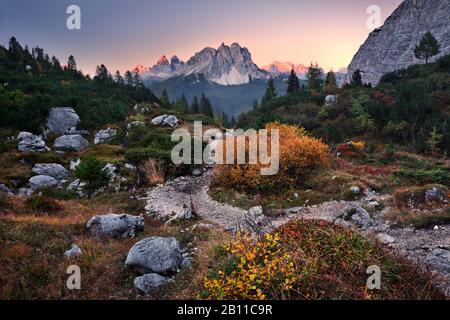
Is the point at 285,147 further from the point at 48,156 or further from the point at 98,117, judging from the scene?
the point at 98,117

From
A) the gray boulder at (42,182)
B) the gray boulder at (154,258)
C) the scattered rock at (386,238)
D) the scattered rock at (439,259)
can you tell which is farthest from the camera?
the gray boulder at (42,182)

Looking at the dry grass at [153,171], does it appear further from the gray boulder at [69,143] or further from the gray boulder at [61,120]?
the gray boulder at [61,120]

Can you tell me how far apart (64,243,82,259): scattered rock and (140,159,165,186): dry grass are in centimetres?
1069

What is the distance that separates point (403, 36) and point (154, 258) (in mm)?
86366

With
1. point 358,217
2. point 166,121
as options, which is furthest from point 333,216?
point 166,121

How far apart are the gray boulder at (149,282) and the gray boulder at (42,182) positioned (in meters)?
16.3

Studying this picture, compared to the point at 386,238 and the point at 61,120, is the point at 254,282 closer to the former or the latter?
the point at 386,238

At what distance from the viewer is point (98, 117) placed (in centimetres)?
4375

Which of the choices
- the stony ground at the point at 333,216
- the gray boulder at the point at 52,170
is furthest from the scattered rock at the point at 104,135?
the stony ground at the point at 333,216

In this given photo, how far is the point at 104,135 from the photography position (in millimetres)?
38188

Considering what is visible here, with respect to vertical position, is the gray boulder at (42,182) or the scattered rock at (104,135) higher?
the scattered rock at (104,135)

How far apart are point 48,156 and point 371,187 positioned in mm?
24615

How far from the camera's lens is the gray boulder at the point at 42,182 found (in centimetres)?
1973
